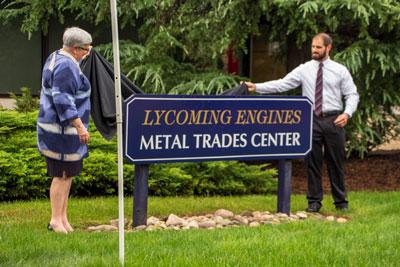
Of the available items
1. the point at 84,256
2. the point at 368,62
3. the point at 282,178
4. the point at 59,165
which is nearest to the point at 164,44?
the point at 368,62

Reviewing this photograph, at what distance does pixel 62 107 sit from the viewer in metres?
6.03

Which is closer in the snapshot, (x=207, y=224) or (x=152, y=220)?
(x=207, y=224)

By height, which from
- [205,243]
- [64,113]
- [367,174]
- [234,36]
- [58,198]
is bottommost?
[367,174]

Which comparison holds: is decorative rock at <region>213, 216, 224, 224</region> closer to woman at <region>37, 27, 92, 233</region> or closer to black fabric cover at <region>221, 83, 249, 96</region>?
black fabric cover at <region>221, 83, 249, 96</region>

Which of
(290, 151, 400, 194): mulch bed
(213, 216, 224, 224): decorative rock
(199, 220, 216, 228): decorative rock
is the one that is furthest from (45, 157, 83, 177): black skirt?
(290, 151, 400, 194): mulch bed

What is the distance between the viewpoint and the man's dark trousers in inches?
302

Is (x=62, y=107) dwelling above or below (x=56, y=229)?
above

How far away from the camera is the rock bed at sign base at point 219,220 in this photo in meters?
6.84

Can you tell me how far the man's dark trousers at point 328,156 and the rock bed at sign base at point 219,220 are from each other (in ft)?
0.98

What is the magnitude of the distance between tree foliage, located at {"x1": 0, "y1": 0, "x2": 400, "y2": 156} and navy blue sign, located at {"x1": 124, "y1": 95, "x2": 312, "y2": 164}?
7.78ft

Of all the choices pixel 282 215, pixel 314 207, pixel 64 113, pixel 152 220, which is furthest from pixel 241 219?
pixel 64 113

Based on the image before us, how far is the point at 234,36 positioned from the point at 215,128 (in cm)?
359

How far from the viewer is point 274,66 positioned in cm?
1373

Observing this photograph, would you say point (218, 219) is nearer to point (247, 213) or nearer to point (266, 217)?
point (266, 217)
